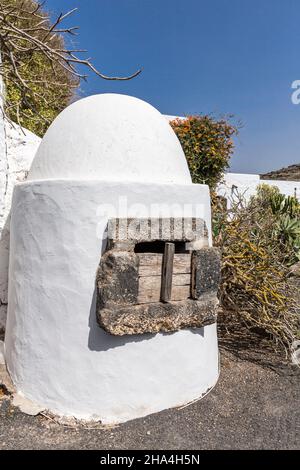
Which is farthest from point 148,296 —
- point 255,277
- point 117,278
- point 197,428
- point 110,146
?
point 255,277

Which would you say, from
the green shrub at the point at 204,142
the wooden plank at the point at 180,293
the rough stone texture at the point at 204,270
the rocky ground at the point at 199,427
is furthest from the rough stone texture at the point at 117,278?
the green shrub at the point at 204,142

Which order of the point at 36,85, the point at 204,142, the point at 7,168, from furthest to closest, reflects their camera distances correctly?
the point at 204,142 → the point at 36,85 → the point at 7,168

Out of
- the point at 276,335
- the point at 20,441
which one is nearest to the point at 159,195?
the point at 20,441

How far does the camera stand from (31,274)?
10.9 feet

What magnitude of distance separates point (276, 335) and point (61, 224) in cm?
327

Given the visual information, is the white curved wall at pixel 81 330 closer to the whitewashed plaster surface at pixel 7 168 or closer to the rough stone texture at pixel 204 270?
the rough stone texture at pixel 204 270

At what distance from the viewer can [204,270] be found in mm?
3406

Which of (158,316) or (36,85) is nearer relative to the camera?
(158,316)

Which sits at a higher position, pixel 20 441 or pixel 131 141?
pixel 131 141

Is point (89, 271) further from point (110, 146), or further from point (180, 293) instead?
point (110, 146)

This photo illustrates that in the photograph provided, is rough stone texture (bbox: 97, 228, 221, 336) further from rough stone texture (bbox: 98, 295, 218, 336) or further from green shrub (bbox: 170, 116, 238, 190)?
green shrub (bbox: 170, 116, 238, 190)

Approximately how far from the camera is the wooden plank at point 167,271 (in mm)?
3230

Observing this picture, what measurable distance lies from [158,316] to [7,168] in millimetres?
2830

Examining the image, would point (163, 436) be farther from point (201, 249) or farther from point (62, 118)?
point (62, 118)
